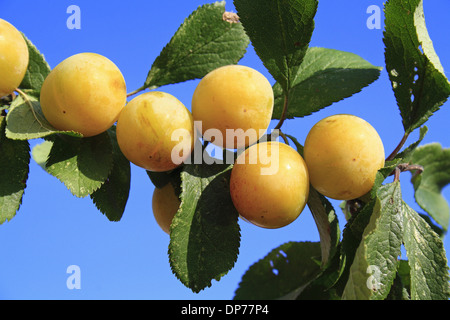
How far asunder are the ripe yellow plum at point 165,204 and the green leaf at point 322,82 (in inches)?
12.0

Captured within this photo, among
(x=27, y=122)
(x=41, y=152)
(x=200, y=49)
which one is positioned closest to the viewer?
(x=27, y=122)

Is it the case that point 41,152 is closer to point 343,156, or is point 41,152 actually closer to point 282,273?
point 282,273

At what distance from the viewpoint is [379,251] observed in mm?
849

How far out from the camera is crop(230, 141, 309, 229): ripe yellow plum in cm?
85

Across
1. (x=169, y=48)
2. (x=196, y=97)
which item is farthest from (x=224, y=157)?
(x=169, y=48)

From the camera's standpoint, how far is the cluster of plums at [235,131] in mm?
867

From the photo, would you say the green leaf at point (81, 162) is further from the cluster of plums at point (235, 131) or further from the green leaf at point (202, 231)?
the green leaf at point (202, 231)

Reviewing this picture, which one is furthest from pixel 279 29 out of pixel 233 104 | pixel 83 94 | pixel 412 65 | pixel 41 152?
pixel 41 152

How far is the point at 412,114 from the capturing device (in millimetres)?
995

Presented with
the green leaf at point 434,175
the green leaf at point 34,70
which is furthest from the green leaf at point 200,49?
the green leaf at point 434,175

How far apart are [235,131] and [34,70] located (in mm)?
519

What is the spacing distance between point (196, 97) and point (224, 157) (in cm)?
15

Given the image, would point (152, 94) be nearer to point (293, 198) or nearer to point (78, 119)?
point (78, 119)

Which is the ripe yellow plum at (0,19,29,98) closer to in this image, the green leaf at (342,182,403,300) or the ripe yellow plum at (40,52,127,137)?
the ripe yellow plum at (40,52,127,137)
